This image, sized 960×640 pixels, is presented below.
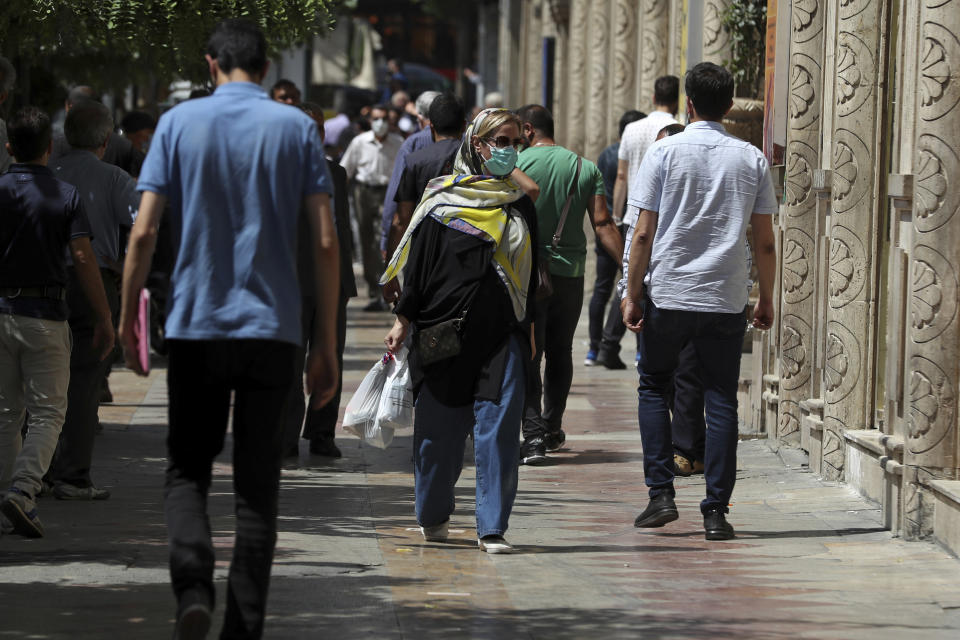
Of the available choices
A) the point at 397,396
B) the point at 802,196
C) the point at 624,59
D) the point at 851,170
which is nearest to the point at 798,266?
the point at 802,196

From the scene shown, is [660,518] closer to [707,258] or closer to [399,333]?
[707,258]

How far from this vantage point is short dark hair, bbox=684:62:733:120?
747 cm

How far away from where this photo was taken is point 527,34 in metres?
38.0

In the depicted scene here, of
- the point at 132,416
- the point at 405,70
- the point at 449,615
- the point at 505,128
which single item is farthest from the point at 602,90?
the point at 405,70

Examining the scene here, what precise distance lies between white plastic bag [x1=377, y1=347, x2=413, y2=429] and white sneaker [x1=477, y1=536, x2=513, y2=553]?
87 cm

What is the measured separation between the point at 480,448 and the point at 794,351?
3426 millimetres

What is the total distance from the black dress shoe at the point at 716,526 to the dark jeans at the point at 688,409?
1.72 metres

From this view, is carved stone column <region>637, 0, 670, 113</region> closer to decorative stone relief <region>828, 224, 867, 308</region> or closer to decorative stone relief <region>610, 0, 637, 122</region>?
decorative stone relief <region>610, 0, 637, 122</region>

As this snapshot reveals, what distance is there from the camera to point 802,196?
32.1 ft

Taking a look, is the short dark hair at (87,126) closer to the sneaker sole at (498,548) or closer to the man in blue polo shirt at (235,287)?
the sneaker sole at (498,548)

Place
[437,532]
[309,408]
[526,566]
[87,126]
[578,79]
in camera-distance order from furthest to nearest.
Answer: [578,79] < [309,408] < [87,126] < [437,532] < [526,566]

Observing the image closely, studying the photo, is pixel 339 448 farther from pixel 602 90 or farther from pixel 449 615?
pixel 602 90

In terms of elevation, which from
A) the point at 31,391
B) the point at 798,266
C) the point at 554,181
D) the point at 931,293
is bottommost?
the point at 31,391

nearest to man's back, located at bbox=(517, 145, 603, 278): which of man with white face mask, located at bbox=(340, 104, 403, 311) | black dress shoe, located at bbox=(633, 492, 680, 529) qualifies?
black dress shoe, located at bbox=(633, 492, 680, 529)
